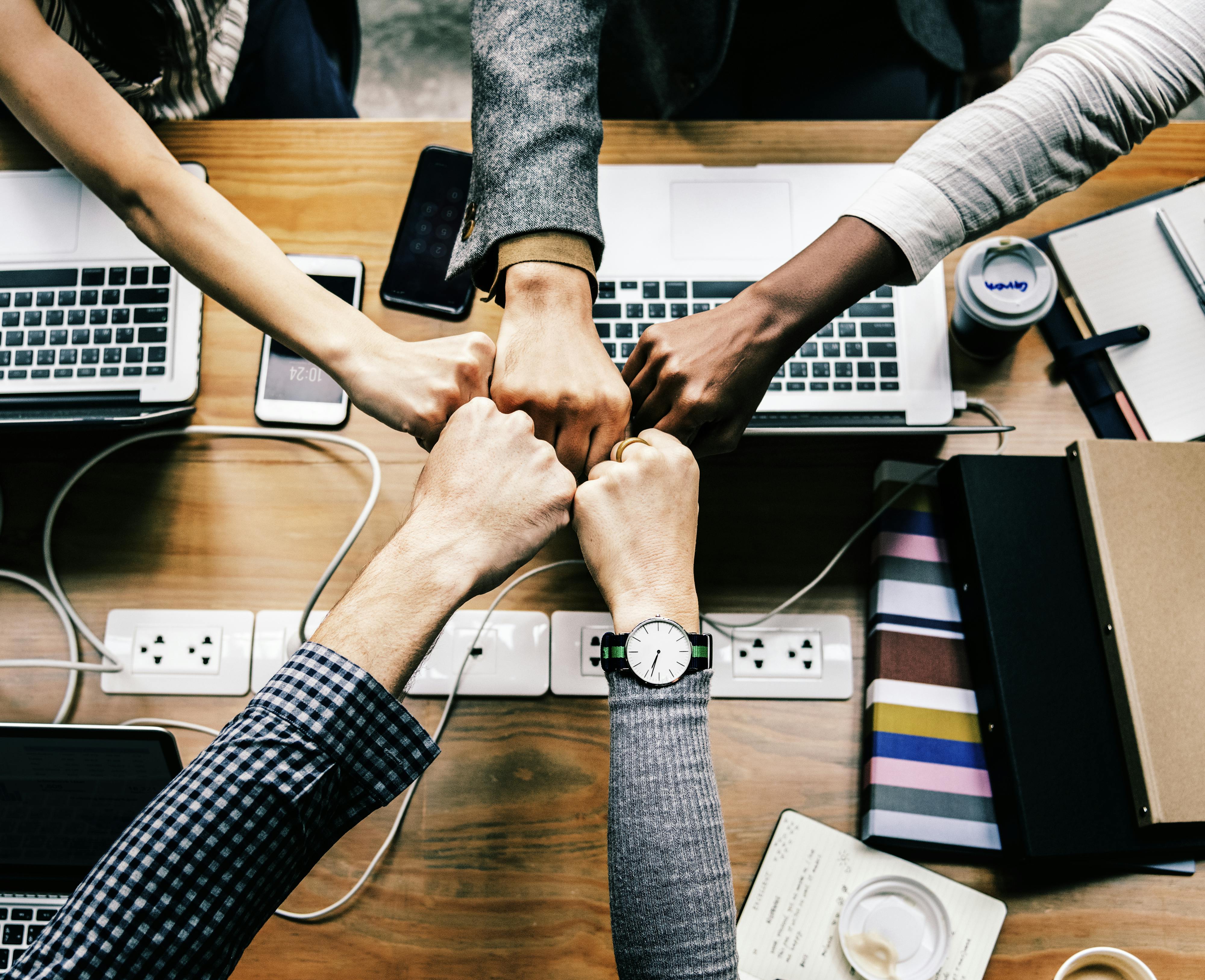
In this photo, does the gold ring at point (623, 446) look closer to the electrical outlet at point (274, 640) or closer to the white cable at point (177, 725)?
the electrical outlet at point (274, 640)

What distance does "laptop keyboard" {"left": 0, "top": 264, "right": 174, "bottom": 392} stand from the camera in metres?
0.83

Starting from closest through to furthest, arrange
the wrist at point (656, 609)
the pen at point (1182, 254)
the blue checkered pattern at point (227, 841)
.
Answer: the blue checkered pattern at point (227, 841)
the wrist at point (656, 609)
the pen at point (1182, 254)

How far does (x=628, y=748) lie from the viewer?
1.98 ft

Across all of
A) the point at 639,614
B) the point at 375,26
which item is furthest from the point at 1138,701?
the point at 375,26

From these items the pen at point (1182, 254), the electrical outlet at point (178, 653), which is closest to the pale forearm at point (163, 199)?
the electrical outlet at point (178, 653)

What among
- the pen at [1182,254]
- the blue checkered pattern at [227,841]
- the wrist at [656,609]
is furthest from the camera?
the pen at [1182,254]

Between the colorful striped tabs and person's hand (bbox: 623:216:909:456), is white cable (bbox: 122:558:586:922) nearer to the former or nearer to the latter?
person's hand (bbox: 623:216:909:456)

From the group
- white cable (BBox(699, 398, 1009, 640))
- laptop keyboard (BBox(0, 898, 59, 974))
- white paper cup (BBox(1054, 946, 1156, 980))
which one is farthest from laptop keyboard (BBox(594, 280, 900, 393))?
laptop keyboard (BBox(0, 898, 59, 974))

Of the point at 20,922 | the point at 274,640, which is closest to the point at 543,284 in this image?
the point at 274,640

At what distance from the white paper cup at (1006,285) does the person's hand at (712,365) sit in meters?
0.24

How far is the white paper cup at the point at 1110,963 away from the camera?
0.72m

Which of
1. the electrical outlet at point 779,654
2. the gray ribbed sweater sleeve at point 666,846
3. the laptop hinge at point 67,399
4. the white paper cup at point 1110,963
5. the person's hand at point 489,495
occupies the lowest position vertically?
the white paper cup at point 1110,963

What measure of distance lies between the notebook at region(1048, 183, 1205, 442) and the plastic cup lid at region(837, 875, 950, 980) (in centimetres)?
54

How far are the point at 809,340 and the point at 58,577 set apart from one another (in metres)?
0.85
